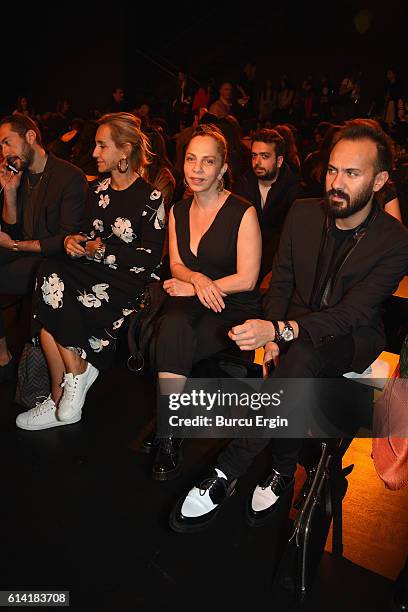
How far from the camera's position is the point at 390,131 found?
9.02m

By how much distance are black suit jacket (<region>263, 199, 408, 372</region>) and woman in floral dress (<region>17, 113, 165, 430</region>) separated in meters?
0.73

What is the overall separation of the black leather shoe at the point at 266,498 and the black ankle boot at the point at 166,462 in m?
0.35

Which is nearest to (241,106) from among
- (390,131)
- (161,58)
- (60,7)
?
(390,131)

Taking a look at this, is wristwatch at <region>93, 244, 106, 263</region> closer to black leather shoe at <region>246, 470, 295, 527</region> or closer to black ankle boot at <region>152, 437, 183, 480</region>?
black ankle boot at <region>152, 437, 183, 480</region>

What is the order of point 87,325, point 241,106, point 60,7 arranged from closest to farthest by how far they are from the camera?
point 87,325
point 241,106
point 60,7

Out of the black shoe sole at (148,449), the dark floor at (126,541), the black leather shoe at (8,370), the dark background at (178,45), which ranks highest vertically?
the dark background at (178,45)

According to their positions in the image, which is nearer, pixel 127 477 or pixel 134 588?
pixel 134 588

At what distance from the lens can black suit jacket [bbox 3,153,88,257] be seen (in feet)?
9.48

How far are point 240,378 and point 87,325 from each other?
0.74m

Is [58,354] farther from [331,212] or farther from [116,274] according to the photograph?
[331,212]

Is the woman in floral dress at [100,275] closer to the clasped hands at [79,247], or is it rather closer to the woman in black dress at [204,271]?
the clasped hands at [79,247]

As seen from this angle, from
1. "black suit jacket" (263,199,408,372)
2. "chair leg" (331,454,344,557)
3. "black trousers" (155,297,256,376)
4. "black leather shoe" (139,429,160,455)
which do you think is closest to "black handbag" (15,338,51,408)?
"black leather shoe" (139,429,160,455)

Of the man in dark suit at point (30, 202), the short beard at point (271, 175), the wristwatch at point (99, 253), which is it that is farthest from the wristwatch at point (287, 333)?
the short beard at point (271, 175)

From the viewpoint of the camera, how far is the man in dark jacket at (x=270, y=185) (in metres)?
3.55
